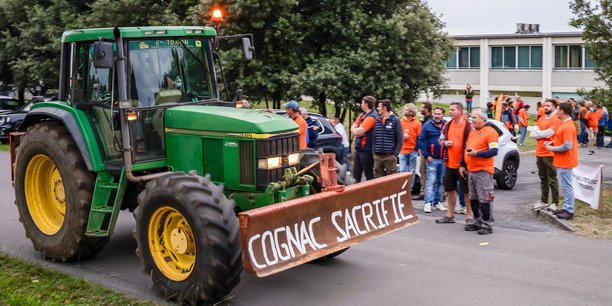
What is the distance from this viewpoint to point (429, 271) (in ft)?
28.2

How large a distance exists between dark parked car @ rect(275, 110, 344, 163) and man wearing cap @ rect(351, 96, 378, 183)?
1.90 metres

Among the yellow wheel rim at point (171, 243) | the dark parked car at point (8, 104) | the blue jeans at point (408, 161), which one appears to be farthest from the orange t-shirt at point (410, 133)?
the dark parked car at point (8, 104)

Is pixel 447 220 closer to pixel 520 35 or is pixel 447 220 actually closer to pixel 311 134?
pixel 311 134

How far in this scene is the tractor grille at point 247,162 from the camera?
7871 mm

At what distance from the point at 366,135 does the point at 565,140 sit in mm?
3648

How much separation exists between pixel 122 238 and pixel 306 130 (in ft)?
16.1

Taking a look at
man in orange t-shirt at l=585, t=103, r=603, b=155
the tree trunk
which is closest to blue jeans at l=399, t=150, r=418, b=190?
the tree trunk

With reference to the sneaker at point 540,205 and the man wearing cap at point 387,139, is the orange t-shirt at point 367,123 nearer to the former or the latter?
the man wearing cap at point 387,139

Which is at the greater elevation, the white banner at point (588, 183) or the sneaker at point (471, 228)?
the white banner at point (588, 183)

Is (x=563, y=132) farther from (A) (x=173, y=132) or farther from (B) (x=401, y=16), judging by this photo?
(B) (x=401, y=16)

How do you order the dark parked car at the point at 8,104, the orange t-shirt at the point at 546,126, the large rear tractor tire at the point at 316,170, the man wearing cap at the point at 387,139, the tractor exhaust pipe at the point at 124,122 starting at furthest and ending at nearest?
the dark parked car at the point at 8,104, the man wearing cap at the point at 387,139, the orange t-shirt at the point at 546,126, the large rear tractor tire at the point at 316,170, the tractor exhaust pipe at the point at 124,122

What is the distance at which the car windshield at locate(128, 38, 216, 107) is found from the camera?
27.6 ft

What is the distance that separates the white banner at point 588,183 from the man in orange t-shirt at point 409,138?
286 cm

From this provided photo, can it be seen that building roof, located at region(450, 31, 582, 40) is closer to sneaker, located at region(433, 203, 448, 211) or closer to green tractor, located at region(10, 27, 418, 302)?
sneaker, located at region(433, 203, 448, 211)
